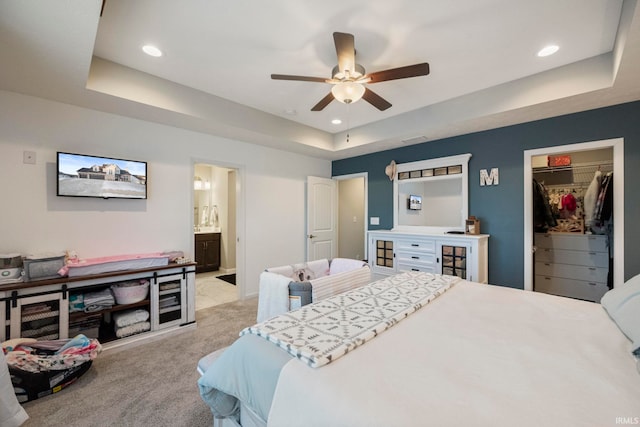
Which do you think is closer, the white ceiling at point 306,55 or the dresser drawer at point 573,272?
the white ceiling at point 306,55

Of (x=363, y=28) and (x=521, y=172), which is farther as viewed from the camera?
(x=521, y=172)

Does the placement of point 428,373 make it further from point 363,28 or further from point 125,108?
point 125,108

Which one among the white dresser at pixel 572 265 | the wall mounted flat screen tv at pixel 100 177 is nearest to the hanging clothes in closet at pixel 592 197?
the white dresser at pixel 572 265

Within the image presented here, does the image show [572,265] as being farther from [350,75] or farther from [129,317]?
[129,317]

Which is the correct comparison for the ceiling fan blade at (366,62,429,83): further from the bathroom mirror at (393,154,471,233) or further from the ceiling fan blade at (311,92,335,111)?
the bathroom mirror at (393,154,471,233)

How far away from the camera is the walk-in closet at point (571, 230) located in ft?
11.3

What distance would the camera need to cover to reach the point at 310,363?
1.01m

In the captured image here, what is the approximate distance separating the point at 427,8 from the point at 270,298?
8.52ft

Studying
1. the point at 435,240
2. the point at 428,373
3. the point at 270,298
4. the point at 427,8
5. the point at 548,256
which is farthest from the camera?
the point at 548,256

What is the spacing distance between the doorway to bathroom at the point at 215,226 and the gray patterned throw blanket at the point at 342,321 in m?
3.83

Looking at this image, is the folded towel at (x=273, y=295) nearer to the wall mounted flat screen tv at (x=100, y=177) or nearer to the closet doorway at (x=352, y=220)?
the wall mounted flat screen tv at (x=100, y=177)

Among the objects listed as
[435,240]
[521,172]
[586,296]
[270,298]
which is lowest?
[586,296]

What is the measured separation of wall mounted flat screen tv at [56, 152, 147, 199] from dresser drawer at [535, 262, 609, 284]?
5529 millimetres

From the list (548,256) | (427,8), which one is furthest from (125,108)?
(548,256)
